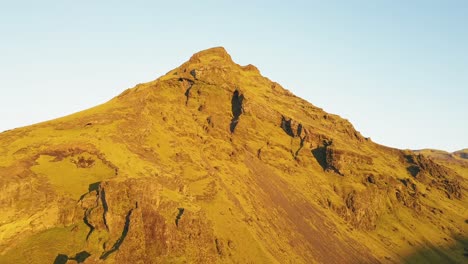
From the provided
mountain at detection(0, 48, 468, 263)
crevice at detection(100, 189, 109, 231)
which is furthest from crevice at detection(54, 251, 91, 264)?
crevice at detection(100, 189, 109, 231)

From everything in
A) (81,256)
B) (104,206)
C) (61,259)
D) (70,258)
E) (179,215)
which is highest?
(104,206)

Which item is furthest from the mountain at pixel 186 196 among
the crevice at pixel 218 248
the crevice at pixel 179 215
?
the crevice at pixel 179 215

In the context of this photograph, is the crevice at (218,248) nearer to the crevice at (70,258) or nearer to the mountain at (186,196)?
the mountain at (186,196)

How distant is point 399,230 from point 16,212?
144841 mm

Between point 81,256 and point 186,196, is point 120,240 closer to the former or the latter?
point 81,256

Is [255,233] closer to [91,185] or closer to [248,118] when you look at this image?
[91,185]

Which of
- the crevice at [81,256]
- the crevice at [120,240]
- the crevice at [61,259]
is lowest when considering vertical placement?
the crevice at [61,259]

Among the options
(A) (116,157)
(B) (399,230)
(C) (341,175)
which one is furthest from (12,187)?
(B) (399,230)

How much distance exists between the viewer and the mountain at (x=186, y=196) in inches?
4577

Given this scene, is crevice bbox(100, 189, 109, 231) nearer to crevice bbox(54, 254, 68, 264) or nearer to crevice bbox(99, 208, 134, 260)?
crevice bbox(99, 208, 134, 260)

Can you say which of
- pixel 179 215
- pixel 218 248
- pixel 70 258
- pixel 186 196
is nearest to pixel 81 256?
pixel 70 258

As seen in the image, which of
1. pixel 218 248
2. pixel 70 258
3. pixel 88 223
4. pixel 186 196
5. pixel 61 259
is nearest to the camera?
pixel 61 259

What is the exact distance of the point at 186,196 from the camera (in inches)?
5458

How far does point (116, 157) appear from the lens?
463ft
